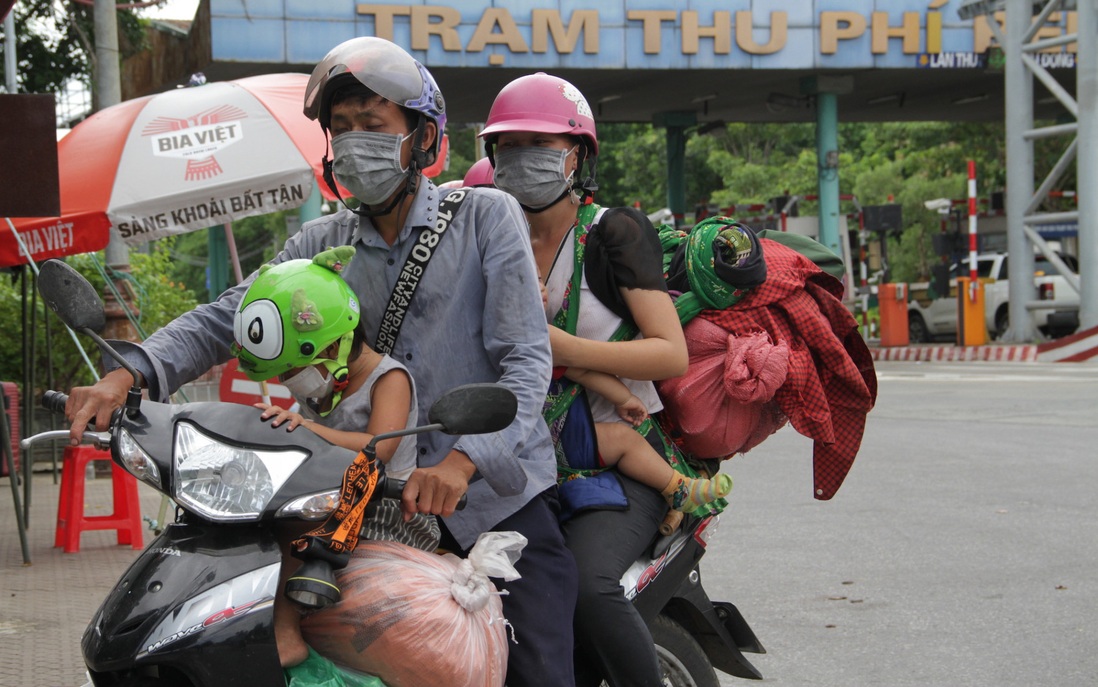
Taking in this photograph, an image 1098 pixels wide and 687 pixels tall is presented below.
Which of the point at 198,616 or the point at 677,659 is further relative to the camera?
the point at 677,659

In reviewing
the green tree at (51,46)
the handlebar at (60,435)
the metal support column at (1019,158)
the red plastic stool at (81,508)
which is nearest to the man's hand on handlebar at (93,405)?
the handlebar at (60,435)

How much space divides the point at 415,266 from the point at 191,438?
649 mm

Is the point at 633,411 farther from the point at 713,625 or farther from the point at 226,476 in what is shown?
the point at 226,476

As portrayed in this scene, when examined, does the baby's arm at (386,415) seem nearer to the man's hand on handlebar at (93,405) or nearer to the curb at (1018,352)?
the man's hand on handlebar at (93,405)

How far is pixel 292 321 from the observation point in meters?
2.42

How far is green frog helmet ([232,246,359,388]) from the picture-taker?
2.42 m

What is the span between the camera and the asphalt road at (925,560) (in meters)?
5.26

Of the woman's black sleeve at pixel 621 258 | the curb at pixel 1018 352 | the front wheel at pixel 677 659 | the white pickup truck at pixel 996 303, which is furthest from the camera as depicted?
the white pickup truck at pixel 996 303

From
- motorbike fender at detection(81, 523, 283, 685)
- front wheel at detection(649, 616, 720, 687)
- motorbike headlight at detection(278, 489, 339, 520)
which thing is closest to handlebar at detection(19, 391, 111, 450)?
motorbike fender at detection(81, 523, 283, 685)

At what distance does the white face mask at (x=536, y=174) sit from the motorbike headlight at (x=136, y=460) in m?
1.20

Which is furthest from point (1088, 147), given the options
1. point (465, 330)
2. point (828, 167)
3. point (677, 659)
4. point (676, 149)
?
Answer: point (465, 330)

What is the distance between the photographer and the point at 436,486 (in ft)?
8.09

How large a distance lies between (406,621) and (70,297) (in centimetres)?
88

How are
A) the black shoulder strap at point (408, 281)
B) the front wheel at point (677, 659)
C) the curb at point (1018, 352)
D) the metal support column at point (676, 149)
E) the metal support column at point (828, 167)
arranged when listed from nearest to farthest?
the black shoulder strap at point (408, 281), the front wheel at point (677, 659), the curb at point (1018, 352), the metal support column at point (828, 167), the metal support column at point (676, 149)
